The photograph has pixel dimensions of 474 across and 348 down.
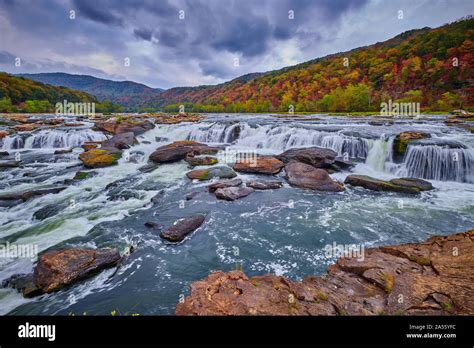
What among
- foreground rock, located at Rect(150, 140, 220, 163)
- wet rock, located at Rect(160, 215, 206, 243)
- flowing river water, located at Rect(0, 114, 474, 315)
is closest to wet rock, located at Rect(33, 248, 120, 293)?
flowing river water, located at Rect(0, 114, 474, 315)

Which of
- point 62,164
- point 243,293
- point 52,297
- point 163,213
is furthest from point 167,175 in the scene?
point 243,293

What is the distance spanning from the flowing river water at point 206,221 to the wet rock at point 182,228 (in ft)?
1.04

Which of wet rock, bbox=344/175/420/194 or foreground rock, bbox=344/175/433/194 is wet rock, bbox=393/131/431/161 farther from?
wet rock, bbox=344/175/420/194

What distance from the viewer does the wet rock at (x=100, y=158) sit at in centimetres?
1791

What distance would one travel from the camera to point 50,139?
83.9 feet

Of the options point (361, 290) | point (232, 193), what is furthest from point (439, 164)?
point (361, 290)

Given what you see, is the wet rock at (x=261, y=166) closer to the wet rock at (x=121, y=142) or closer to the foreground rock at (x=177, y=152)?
the foreground rock at (x=177, y=152)

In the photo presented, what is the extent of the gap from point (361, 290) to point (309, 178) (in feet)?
34.6

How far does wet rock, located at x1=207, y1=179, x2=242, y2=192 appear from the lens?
43.8 ft

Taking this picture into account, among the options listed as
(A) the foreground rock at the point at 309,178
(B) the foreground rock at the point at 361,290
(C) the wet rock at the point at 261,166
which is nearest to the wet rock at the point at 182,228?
(B) the foreground rock at the point at 361,290

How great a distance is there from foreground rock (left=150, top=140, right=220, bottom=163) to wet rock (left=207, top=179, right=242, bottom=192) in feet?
23.3

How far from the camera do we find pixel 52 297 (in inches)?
228
